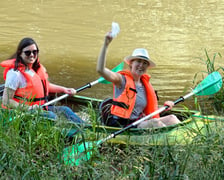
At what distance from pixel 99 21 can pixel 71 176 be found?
7207 mm

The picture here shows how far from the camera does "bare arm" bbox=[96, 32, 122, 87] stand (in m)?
3.92

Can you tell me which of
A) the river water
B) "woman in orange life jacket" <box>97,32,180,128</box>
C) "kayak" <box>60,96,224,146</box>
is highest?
the river water

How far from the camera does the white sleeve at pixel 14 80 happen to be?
471cm

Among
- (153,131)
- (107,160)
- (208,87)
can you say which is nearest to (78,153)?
(107,160)

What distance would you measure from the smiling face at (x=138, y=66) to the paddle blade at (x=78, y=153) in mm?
1297

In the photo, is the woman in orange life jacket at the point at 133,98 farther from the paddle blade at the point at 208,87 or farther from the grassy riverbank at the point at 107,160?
the grassy riverbank at the point at 107,160


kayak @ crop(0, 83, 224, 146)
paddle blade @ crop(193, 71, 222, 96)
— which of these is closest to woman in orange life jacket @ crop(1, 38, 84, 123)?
kayak @ crop(0, 83, 224, 146)

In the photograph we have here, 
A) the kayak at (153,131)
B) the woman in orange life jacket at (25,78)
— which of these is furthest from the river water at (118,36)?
the kayak at (153,131)

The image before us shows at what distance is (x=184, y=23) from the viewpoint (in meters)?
10.3

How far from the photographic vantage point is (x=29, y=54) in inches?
190

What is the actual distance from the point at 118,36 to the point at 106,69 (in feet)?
16.7

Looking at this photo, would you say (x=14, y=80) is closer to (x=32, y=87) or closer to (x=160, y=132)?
(x=32, y=87)

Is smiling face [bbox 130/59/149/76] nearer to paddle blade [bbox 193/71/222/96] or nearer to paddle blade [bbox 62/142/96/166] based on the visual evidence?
paddle blade [bbox 193/71/222/96]

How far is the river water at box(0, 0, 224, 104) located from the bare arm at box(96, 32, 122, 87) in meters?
1.81
